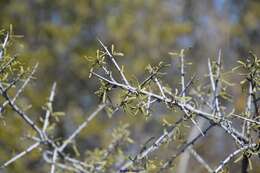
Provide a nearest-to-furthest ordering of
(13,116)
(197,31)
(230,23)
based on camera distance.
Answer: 1. (13,116)
2. (197,31)
3. (230,23)

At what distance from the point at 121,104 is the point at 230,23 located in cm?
1187

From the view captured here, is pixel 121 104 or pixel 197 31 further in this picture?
pixel 197 31

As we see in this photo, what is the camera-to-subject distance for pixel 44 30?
9.03m

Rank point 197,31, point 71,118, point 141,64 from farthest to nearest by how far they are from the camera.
→ point 197,31, point 141,64, point 71,118

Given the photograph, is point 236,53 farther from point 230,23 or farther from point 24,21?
point 24,21

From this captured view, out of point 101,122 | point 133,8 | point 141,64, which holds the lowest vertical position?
point 101,122

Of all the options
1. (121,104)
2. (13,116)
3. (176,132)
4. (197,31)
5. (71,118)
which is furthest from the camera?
(197,31)

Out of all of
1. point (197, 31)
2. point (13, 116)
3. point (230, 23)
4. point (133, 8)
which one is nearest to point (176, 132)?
point (13, 116)

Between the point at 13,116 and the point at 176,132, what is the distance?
7109 millimetres

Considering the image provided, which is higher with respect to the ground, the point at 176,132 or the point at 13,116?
the point at 176,132

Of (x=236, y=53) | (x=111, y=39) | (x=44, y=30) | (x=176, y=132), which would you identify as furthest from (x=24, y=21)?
(x=176, y=132)

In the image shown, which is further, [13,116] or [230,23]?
[230,23]

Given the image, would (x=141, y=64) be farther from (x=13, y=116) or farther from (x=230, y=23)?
(x=230, y=23)

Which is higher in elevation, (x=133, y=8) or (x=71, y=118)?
(x=133, y=8)
